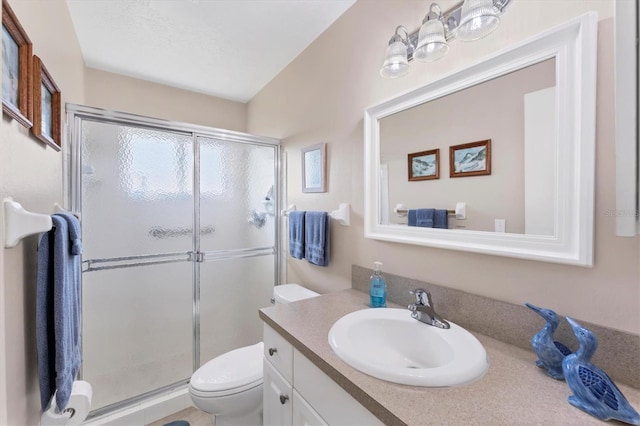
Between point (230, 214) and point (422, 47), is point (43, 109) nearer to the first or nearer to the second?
point (230, 214)

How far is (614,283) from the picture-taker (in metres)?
0.70

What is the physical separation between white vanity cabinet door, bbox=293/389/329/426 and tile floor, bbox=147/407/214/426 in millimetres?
1135

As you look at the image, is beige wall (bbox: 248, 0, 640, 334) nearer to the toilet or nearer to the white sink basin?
the white sink basin

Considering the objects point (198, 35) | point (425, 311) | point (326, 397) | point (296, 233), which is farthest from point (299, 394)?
point (198, 35)

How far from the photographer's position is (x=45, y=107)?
109cm

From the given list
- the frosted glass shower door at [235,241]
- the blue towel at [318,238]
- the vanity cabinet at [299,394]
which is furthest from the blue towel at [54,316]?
the blue towel at [318,238]

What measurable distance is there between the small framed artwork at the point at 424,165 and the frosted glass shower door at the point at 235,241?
1314mm

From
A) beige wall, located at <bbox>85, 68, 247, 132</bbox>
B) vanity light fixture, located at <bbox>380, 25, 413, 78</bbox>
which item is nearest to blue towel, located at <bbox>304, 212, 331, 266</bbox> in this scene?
vanity light fixture, located at <bbox>380, 25, 413, 78</bbox>

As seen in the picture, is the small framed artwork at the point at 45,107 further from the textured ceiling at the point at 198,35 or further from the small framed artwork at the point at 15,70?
the textured ceiling at the point at 198,35

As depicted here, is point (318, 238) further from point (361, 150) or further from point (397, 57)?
point (397, 57)

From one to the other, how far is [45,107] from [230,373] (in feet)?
4.74

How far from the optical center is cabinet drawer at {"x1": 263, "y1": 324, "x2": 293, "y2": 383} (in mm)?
982

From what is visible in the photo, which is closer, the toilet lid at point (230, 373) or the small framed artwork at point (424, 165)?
the small framed artwork at point (424, 165)

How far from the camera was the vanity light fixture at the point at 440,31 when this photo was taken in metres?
0.85
